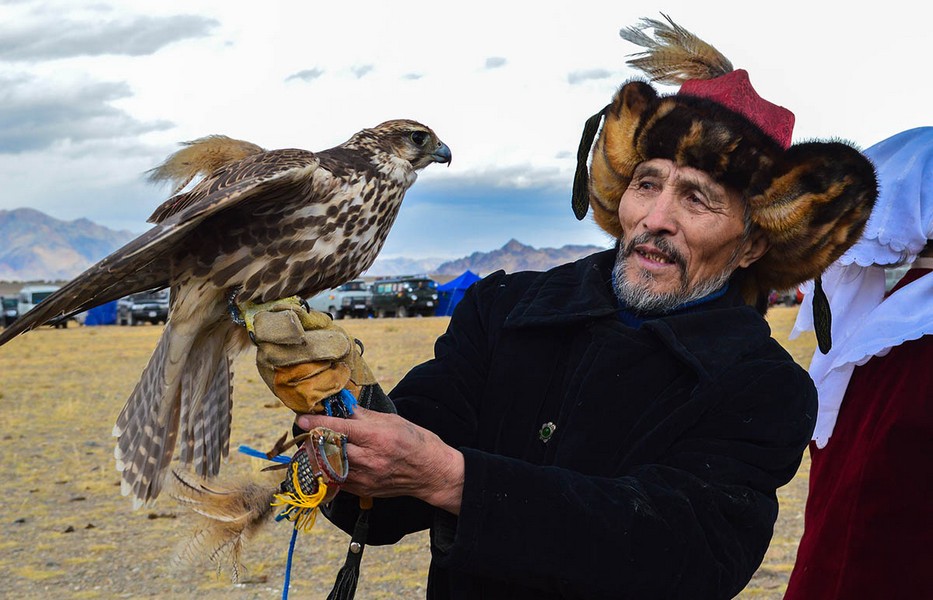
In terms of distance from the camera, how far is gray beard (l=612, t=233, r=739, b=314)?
6.58 feet

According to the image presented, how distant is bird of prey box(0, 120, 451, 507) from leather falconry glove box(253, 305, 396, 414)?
0.31 meters

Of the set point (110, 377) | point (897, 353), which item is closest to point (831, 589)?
point (897, 353)

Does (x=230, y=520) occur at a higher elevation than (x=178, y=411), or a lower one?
lower

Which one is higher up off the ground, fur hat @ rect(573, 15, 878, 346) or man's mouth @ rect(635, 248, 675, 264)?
fur hat @ rect(573, 15, 878, 346)

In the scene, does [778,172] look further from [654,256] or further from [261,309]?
[261,309]

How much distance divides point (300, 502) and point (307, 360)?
0.28 meters

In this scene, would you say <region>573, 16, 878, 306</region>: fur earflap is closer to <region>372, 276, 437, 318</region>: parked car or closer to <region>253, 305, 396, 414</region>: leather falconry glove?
Result: <region>253, 305, 396, 414</region>: leather falconry glove

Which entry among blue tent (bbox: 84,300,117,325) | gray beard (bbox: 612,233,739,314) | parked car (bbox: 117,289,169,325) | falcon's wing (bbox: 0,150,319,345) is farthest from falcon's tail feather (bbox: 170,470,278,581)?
blue tent (bbox: 84,300,117,325)

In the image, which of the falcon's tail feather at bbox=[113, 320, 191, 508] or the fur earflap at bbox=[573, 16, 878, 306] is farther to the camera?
the falcon's tail feather at bbox=[113, 320, 191, 508]

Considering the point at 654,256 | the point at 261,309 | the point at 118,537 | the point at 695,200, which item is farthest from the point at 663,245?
the point at 118,537

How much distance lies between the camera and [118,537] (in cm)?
530

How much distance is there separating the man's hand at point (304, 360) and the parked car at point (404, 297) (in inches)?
1048

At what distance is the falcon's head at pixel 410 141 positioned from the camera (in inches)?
107

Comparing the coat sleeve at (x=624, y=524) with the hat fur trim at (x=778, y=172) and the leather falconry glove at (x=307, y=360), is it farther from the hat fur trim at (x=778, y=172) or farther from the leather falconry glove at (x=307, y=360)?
the hat fur trim at (x=778, y=172)
